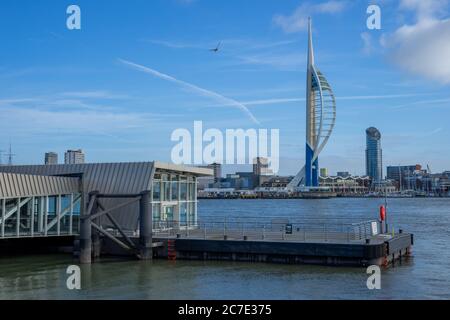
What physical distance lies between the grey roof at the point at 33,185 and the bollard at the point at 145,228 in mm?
5369

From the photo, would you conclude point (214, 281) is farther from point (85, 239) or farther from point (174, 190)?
point (174, 190)

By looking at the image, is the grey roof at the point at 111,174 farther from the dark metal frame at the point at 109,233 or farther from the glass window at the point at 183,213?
the glass window at the point at 183,213

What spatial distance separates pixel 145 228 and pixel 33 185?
660cm

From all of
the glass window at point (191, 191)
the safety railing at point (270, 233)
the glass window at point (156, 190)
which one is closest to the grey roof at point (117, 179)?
the glass window at point (156, 190)

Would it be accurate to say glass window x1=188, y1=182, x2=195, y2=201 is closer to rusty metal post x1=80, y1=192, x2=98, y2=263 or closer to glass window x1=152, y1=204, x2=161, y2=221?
glass window x1=152, y1=204, x2=161, y2=221

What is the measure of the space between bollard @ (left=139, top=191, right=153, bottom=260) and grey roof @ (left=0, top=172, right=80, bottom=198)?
5.37 m

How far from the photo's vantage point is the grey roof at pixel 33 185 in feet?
98.9

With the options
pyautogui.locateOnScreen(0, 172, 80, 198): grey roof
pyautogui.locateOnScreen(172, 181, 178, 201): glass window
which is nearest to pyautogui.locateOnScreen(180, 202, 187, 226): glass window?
pyautogui.locateOnScreen(172, 181, 178, 201): glass window

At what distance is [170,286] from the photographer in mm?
24703

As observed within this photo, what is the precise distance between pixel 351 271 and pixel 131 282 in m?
A: 10.1

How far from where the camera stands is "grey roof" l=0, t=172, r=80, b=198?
98.9ft
